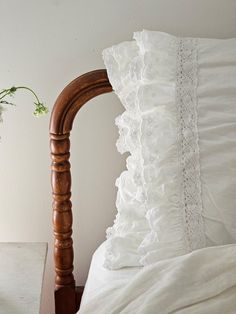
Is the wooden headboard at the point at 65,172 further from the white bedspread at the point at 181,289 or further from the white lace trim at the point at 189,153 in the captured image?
the white bedspread at the point at 181,289

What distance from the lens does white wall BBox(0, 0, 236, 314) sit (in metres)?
1.47

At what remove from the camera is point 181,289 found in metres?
1.06

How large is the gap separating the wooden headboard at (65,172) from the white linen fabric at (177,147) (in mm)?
112

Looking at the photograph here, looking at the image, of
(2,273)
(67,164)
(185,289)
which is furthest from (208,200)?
(2,273)

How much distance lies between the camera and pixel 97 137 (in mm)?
1558

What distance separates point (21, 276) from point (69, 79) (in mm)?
522

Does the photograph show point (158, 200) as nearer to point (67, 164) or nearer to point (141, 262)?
point (141, 262)

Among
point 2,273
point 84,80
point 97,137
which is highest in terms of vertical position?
point 84,80

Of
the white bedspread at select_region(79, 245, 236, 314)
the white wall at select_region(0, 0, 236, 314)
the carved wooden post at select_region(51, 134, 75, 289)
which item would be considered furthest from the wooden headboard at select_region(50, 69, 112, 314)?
the white bedspread at select_region(79, 245, 236, 314)

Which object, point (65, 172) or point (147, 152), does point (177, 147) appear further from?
point (65, 172)

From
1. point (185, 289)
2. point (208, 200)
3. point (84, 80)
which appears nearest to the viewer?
point (185, 289)

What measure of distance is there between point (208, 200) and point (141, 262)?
198 millimetres

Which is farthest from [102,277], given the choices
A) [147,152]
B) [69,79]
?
[69,79]

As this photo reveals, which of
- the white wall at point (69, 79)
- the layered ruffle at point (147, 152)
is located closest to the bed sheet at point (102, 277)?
the layered ruffle at point (147, 152)
